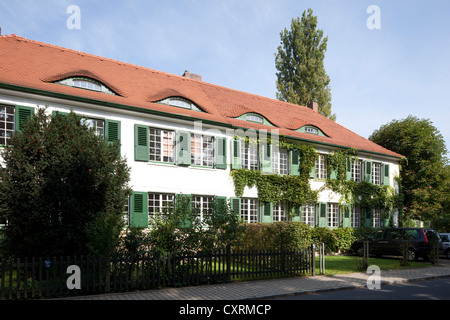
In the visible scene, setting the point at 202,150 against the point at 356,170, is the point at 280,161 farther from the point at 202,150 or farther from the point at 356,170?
the point at 356,170

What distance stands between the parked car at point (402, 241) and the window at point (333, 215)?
9.18ft

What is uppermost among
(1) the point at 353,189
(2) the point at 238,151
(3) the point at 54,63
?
(3) the point at 54,63

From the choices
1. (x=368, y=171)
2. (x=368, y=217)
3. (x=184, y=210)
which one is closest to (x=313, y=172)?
(x=368, y=171)

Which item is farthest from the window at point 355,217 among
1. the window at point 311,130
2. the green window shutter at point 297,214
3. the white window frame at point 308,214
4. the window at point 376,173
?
the window at point 311,130

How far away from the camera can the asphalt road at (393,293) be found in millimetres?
9305

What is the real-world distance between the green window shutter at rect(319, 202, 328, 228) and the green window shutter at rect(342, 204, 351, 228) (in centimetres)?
145

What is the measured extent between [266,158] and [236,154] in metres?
1.93

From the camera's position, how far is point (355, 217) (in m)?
24.8

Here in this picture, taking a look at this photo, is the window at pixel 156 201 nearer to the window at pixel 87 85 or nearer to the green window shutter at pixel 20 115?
the window at pixel 87 85

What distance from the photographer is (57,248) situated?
34.5ft

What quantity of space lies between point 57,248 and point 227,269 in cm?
464

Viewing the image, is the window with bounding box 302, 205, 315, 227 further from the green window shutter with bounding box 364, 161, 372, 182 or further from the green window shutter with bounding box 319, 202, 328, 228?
the green window shutter with bounding box 364, 161, 372, 182
